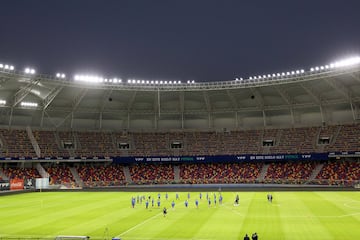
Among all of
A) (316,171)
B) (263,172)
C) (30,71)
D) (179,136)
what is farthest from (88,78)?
(316,171)

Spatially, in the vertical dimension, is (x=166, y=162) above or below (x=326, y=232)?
above

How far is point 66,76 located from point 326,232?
49.6 m

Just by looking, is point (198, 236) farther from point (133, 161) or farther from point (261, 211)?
point (133, 161)

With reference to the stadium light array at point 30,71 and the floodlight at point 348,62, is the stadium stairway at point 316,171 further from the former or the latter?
the stadium light array at point 30,71

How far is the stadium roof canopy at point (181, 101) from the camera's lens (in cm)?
6003

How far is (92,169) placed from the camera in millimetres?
71938

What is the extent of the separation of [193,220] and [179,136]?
1906 inches

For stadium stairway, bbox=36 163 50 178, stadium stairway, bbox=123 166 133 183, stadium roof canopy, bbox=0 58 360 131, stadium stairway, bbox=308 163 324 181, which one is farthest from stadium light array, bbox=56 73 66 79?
stadium stairway, bbox=308 163 324 181

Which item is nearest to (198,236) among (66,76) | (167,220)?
(167,220)

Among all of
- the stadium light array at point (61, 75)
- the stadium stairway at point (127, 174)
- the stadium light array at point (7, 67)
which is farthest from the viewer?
the stadium stairway at point (127, 174)

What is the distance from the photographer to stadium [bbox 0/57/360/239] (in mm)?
59031

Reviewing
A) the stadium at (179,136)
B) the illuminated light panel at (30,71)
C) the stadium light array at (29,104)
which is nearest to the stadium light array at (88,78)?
the stadium at (179,136)

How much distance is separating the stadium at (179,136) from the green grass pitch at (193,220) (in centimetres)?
852

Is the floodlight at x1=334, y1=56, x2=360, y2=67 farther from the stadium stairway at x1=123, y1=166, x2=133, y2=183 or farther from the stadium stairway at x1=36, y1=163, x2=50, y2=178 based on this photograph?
the stadium stairway at x1=36, y1=163, x2=50, y2=178
